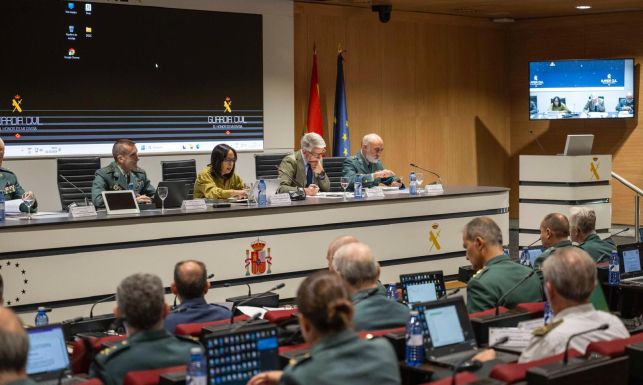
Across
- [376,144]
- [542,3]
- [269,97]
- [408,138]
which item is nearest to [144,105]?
[269,97]

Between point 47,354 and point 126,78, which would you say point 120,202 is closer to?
point 126,78

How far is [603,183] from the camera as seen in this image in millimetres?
11047

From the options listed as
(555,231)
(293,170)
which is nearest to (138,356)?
(555,231)

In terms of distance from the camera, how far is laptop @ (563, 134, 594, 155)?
35.7 ft

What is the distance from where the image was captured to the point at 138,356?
331 cm

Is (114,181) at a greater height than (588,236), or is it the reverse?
(114,181)

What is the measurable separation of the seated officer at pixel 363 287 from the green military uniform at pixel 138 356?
79 cm

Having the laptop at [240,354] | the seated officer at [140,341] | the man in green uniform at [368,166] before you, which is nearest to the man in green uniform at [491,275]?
the laptop at [240,354]

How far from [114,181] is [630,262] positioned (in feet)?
12.9

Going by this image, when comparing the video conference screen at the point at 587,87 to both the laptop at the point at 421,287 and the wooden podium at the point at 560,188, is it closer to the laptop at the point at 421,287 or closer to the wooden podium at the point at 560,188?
the wooden podium at the point at 560,188

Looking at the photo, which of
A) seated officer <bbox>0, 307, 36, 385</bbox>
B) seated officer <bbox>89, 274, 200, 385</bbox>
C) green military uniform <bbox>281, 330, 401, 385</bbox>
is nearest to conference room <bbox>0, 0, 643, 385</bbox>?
green military uniform <bbox>281, 330, 401, 385</bbox>

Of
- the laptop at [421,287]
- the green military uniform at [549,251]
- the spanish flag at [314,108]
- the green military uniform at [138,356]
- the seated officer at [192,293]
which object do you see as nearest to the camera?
the green military uniform at [138,356]

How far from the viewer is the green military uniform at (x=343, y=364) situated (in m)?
2.78

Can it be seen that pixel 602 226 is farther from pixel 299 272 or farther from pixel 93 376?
pixel 93 376
